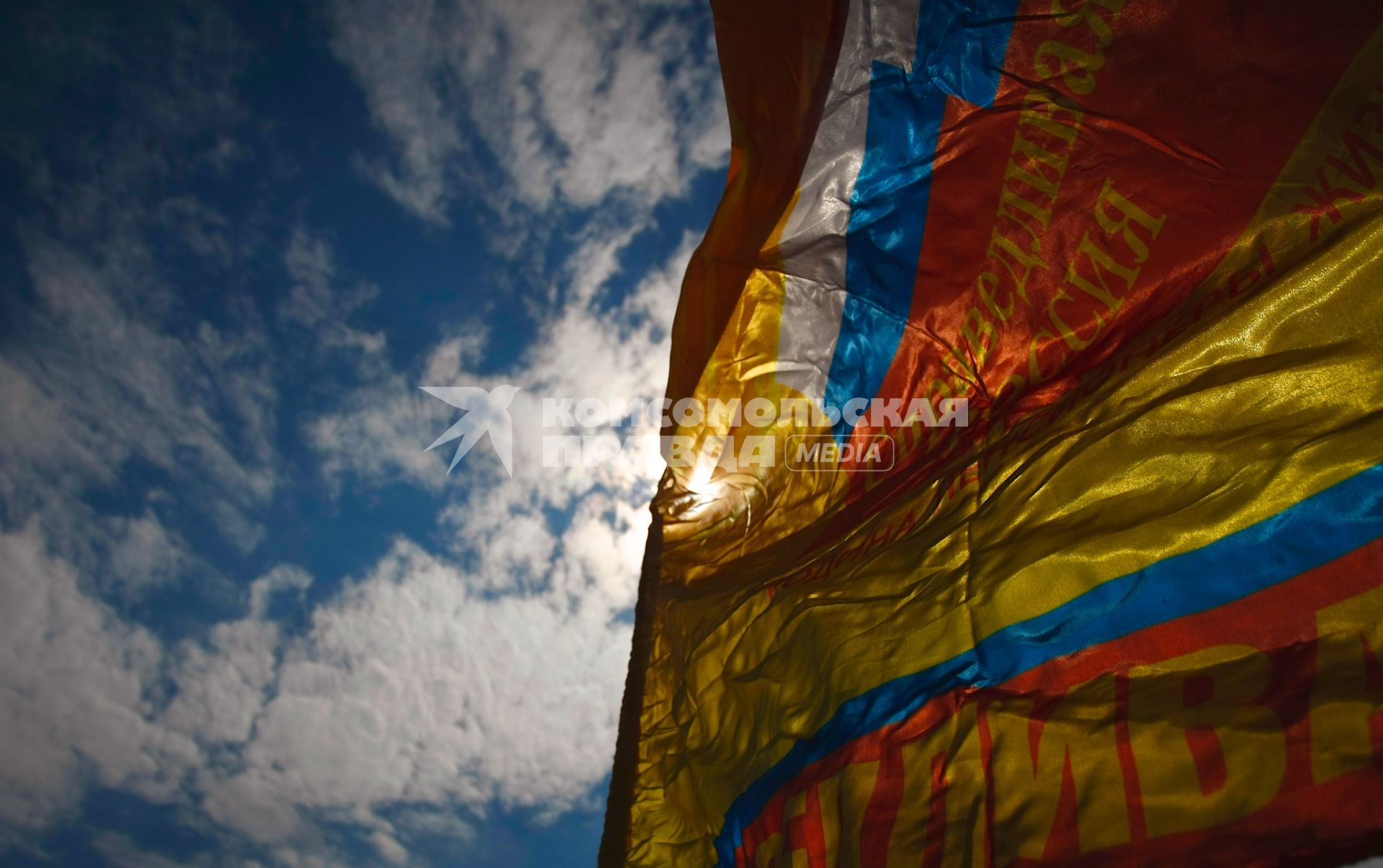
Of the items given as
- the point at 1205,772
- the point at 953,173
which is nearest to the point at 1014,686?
the point at 1205,772

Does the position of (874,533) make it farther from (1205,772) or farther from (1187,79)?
(1187,79)

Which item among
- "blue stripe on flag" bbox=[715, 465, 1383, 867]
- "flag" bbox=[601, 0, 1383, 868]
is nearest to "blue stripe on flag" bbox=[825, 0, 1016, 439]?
"flag" bbox=[601, 0, 1383, 868]

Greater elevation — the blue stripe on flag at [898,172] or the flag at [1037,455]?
the blue stripe on flag at [898,172]

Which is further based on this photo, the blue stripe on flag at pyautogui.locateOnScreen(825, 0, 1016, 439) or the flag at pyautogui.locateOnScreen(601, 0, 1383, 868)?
the blue stripe on flag at pyautogui.locateOnScreen(825, 0, 1016, 439)

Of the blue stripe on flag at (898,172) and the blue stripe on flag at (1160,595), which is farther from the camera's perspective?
the blue stripe on flag at (898,172)

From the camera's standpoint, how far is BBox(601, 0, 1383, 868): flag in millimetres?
1640

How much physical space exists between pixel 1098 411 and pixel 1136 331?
1.44 ft

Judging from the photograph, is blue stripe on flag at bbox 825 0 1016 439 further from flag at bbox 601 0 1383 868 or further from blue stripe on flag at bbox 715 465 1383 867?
blue stripe on flag at bbox 715 465 1383 867

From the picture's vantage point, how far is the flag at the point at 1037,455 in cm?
164

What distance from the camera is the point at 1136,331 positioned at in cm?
249

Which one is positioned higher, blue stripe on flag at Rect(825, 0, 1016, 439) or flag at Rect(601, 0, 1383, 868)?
blue stripe on flag at Rect(825, 0, 1016, 439)

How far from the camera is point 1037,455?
89.4 inches

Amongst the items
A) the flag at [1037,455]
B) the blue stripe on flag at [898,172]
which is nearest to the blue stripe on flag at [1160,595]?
the flag at [1037,455]

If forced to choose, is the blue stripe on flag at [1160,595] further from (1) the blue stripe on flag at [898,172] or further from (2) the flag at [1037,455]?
(1) the blue stripe on flag at [898,172]
